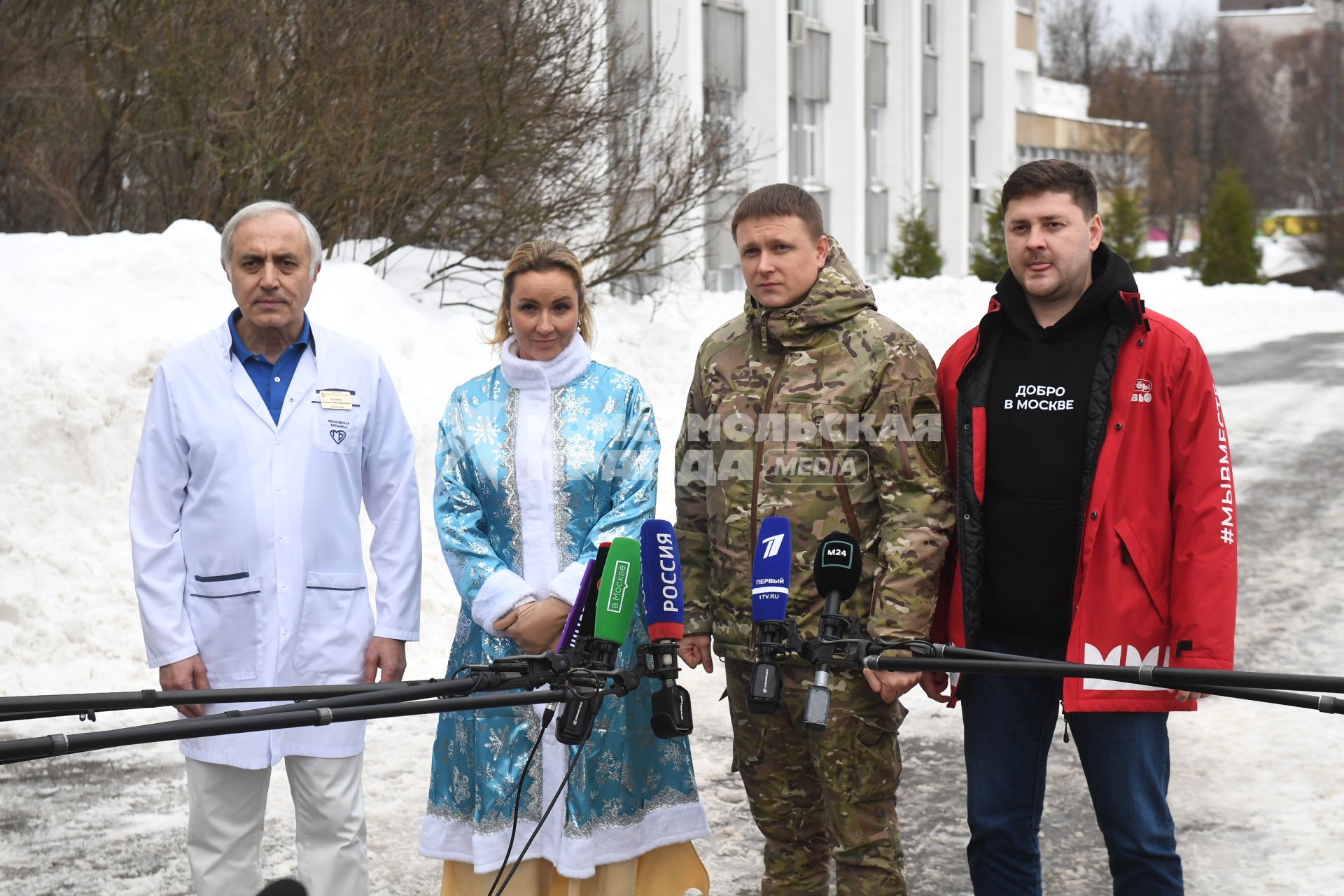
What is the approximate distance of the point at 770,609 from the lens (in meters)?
2.91

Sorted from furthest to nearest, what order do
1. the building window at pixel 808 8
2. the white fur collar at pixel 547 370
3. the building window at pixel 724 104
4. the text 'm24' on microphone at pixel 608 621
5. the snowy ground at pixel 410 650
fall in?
the building window at pixel 808 8
the building window at pixel 724 104
the snowy ground at pixel 410 650
the white fur collar at pixel 547 370
the text 'm24' on microphone at pixel 608 621

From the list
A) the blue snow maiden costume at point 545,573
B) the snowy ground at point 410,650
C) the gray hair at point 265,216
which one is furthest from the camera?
the snowy ground at point 410,650

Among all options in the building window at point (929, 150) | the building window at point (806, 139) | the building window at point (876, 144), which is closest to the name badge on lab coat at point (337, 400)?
the building window at point (806, 139)

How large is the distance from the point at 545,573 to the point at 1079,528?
157cm

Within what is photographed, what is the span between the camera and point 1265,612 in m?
8.73

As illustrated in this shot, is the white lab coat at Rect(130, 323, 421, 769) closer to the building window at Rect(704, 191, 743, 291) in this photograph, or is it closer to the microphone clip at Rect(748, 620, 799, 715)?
the microphone clip at Rect(748, 620, 799, 715)

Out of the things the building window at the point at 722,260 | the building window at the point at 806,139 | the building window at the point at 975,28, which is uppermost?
the building window at the point at 975,28

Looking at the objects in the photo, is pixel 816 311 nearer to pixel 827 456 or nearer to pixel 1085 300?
pixel 827 456

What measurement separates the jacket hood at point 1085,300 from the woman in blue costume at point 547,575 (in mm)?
1187

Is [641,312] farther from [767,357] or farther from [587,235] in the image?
[767,357]

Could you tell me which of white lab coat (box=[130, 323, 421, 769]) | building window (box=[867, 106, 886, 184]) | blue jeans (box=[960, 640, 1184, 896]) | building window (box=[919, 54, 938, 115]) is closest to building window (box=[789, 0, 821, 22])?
building window (box=[867, 106, 886, 184])

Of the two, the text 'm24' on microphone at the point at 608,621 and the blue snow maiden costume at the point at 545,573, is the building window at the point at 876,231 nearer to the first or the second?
the blue snow maiden costume at the point at 545,573

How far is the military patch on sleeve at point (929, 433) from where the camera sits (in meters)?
3.94

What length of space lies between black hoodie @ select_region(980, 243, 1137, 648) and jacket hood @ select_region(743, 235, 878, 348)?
468 mm
